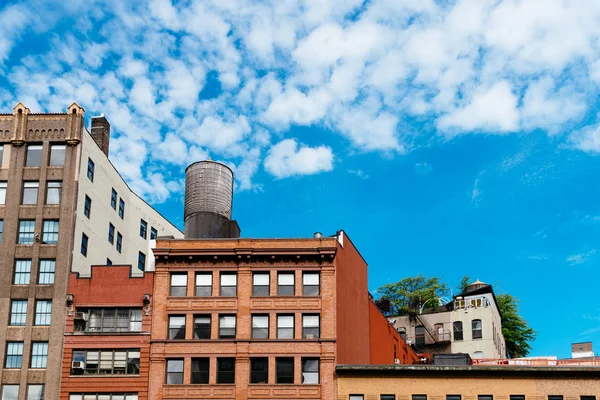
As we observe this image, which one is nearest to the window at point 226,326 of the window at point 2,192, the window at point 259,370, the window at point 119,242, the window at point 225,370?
the window at point 225,370

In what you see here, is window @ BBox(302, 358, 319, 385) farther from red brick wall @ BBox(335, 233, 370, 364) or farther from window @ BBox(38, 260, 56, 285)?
window @ BBox(38, 260, 56, 285)

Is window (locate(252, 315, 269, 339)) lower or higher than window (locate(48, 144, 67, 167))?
lower

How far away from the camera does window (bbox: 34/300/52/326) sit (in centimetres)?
6175

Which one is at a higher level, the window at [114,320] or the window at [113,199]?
the window at [113,199]

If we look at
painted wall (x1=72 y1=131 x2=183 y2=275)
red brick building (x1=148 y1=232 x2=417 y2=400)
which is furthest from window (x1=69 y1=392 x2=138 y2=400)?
painted wall (x1=72 y1=131 x2=183 y2=275)

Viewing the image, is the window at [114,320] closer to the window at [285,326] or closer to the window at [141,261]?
the window at [285,326]

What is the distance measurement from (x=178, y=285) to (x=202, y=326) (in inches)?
134

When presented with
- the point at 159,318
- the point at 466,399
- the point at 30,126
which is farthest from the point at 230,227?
the point at 466,399

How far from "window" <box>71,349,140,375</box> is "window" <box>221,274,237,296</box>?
722 cm

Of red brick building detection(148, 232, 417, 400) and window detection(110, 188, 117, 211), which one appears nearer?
red brick building detection(148, 232, 417, 400)

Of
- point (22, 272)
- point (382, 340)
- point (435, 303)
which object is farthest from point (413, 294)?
point (22, 272)

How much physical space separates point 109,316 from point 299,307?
13292 millimetres

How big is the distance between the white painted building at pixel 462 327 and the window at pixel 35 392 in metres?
53.8

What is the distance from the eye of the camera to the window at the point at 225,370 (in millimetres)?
60219
